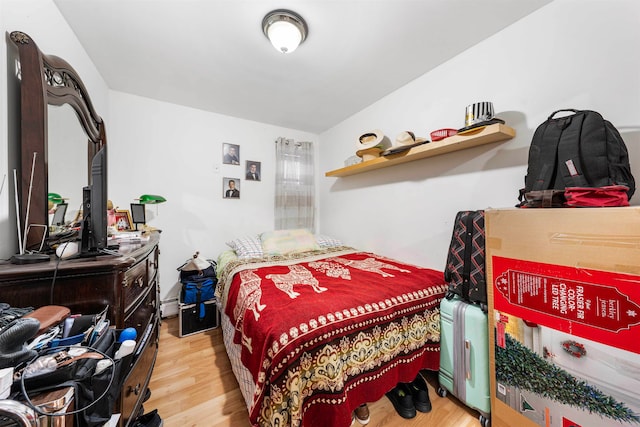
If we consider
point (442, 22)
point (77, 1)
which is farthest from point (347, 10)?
point (77, 1)

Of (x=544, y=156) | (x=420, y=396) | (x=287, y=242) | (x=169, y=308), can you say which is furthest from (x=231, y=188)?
(x=544, y=156)

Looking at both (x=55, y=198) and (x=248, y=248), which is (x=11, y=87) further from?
(x=248, y=248)

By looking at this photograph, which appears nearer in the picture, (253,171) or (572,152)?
(572,152)

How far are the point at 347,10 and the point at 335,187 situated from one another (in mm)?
2073

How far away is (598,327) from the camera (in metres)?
0.90

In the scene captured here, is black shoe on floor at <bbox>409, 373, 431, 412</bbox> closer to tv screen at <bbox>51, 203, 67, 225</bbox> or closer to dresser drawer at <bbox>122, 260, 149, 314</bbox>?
dresser drawer at <bbox>122, 260, 149, 314</bbox>

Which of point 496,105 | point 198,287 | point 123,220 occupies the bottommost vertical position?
point 198,287

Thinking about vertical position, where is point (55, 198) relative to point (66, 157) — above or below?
below

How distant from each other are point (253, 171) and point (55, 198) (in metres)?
1.95

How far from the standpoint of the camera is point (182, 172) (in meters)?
2.63

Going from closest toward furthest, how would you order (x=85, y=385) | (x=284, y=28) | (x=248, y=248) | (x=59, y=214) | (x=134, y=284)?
(x=85, y=385) → (x=134, y=284) → (x=59, y=214) → (x=284, y=28) → (x=248, y=248)

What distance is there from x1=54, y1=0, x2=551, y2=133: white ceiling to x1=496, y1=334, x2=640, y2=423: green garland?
78.6 inches

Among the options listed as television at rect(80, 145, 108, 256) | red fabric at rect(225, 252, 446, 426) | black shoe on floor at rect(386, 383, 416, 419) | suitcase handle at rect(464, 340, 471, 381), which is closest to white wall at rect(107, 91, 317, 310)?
red fabric at rect(225, 252, 446, 426)

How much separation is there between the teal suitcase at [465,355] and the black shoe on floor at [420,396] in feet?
0.54
